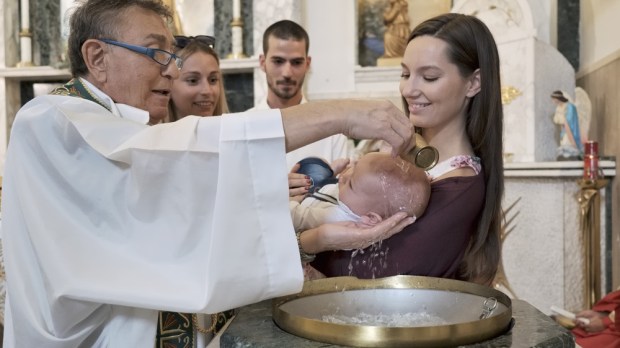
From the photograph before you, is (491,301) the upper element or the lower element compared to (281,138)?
lower

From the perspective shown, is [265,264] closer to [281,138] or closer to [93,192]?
[281,138]

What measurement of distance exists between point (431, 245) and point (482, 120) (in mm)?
467

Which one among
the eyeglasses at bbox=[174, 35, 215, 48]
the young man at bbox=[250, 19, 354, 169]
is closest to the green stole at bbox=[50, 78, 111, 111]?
the eyeglasses at bbox=[174, 35, 215, 48]

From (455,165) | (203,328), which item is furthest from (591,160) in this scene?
(203,328)

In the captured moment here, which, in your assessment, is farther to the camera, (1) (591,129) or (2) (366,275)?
(1) (591,129)

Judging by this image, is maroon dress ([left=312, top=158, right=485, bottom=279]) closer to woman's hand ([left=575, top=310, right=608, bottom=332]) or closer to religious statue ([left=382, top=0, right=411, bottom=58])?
woman's hand ([left=575, top=310, right=608, bottom=332])

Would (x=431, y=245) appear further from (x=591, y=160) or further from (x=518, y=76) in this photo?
(x=518, y=76)

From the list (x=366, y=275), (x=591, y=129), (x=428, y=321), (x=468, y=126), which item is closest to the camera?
(x=428, y=321)

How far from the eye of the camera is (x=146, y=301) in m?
1.41

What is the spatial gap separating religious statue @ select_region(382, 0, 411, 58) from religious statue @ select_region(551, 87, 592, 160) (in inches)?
75.5

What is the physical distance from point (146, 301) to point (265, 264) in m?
0.27

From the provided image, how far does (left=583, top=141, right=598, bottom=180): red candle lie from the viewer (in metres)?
4.69

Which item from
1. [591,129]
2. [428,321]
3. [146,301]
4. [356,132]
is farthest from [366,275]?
[591,129]

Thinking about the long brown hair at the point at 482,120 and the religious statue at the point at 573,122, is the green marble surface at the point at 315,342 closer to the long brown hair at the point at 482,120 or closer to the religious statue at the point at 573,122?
the long brown hair at the point at 482,120
